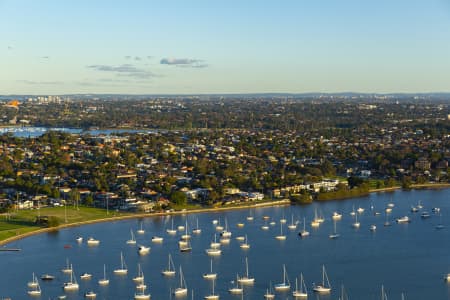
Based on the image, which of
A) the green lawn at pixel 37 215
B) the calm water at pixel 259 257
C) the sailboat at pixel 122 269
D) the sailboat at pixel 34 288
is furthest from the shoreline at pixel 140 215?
the sailboat at pixel 34 288

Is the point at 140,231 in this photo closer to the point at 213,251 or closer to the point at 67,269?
the point at 213,251

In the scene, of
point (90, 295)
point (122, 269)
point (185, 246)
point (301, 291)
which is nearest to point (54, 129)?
point (185, 246)

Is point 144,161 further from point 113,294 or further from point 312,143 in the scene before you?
point 113,294

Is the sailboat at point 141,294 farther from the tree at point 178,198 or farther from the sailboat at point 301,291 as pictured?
the tree at point 178,198

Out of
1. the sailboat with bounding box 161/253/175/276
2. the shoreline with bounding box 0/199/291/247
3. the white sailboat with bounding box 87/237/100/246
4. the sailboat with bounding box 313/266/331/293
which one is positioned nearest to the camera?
the sailboat with bounding box 313/266/331/293

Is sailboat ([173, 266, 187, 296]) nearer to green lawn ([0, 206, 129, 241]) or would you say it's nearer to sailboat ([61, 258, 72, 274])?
sailboat ([61, 258, 72, 274])

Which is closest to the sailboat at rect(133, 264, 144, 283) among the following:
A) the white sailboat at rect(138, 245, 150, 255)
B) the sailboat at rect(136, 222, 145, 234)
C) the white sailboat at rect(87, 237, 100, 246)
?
the white sailboat at rect(138, 245, 150, 255)

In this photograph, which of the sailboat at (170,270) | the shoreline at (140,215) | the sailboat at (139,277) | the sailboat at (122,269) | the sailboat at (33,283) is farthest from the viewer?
the shoreline at (140,215)

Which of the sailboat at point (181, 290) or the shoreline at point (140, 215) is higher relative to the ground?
the sailboat at point (181, 290)

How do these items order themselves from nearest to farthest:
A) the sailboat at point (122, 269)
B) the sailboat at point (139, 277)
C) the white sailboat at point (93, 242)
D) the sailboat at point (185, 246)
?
the sailboat at point (139, 277), the sailboat at point (122, 269), the sailboat at point (185, 246), the white sailboat at point (93, 242)
